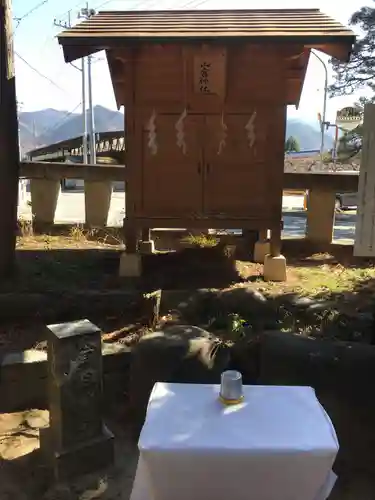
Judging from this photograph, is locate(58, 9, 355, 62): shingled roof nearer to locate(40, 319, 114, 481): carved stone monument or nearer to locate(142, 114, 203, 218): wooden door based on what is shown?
locate(142, 114, 203, 218): wooden door

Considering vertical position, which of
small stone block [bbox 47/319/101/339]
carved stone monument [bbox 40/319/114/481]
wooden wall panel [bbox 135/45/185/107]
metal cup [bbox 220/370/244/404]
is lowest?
carved stone monument [bbox 40/319/114/481]

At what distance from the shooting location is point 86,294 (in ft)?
17.2

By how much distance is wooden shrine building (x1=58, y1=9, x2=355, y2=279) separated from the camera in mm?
5609

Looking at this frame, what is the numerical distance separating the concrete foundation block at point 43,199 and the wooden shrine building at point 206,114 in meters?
3.02

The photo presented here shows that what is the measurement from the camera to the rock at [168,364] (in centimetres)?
368

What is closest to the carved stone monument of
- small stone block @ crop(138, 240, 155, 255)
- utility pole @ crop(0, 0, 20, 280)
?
utility pole @ crop(0, 0, 20, 280)

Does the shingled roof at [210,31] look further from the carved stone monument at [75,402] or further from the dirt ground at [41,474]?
the dirt ground at [41,474]

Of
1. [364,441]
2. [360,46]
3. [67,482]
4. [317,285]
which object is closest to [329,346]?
[364,441]

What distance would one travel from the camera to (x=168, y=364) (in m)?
3.68

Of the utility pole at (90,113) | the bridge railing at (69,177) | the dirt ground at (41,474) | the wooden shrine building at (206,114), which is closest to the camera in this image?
the dirt ground at (41,474)

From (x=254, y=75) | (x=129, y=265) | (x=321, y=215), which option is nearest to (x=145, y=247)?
(x=129, y=265)

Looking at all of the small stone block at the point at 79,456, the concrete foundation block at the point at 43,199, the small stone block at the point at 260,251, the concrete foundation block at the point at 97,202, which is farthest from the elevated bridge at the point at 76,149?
the small stone block at the point at 79,456

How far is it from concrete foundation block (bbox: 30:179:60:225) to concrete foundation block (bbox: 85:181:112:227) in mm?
625

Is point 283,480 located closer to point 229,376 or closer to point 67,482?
point 229,376
